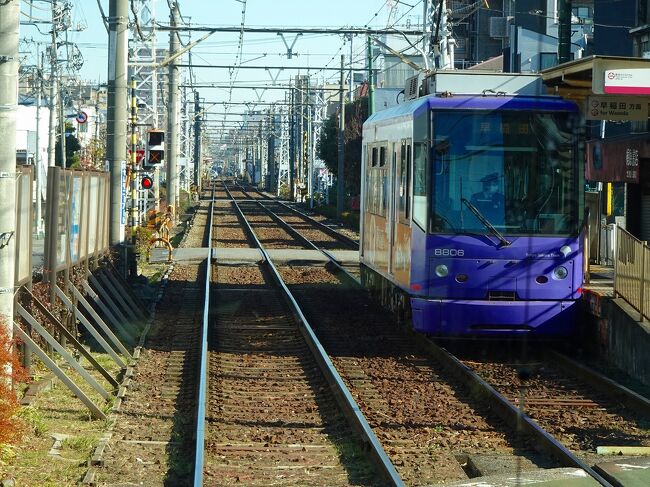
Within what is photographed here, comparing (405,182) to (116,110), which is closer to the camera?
(405,182)

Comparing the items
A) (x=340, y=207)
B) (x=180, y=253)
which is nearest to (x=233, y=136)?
(x=340, y=207)

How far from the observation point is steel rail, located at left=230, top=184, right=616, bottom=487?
28.1ft

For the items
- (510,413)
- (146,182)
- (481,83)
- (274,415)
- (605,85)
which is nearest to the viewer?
(510,413)

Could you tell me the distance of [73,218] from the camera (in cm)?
1492

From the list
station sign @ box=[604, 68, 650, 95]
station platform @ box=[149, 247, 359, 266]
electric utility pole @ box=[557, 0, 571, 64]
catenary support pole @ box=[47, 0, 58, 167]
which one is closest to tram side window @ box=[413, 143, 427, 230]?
station sign @ box=[604, 68, 650, 95]

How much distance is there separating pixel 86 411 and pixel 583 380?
5.39 metres

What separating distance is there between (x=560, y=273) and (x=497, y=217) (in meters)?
1.03

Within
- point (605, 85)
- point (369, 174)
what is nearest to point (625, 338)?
point (605, 85)

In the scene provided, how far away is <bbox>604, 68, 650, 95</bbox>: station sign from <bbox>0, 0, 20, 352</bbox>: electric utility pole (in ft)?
21.0

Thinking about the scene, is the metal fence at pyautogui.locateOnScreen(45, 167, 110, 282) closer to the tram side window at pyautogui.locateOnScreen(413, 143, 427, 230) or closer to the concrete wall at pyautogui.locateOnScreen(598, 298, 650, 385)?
the tram side window at pyautogui.locateOnScreen(413, 143, 427, 230)

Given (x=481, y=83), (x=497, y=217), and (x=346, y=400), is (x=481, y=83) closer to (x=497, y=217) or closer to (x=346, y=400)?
(x=497, y=217)

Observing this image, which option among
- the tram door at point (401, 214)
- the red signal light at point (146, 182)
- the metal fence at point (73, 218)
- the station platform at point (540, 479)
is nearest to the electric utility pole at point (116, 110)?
the metal fence at point (73, 218)

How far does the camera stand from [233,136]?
175m

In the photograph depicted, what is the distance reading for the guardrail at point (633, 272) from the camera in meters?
13.1
